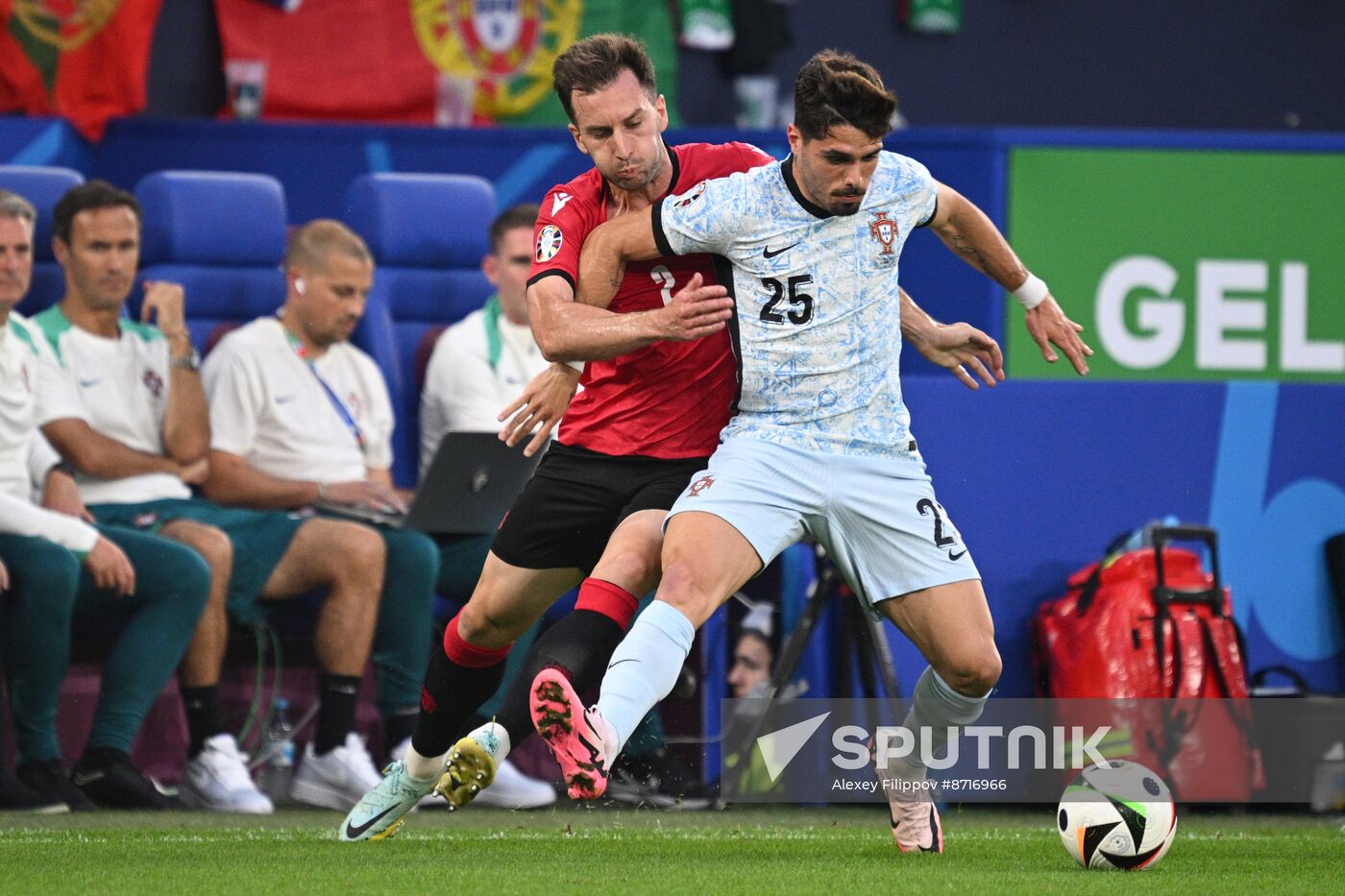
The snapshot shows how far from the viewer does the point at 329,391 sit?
7258 mm

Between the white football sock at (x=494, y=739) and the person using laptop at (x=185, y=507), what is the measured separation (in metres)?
1.89

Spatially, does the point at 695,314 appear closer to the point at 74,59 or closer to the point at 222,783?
the point at 222,783

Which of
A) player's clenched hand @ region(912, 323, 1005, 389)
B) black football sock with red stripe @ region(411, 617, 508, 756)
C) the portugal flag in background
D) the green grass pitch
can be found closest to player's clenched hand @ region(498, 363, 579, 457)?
black football sock with red stripe @ region(411, 617, 508, 756)

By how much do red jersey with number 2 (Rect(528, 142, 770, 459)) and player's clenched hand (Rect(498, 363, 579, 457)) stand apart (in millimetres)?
150

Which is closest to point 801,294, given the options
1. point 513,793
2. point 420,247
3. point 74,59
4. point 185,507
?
point 513,793

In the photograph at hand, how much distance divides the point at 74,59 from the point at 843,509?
21.2 ft

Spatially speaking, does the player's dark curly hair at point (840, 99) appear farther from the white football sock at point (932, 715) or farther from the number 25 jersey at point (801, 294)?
the white football sock at point (932, 715)

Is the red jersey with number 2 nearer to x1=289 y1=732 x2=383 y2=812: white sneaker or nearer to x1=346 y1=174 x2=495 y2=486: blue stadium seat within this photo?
x1=289 y1=732 x2=383 y2=812: white sneaker

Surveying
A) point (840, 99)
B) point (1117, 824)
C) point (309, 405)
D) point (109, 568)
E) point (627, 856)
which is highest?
point (840, 99)

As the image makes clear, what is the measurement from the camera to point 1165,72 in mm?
12789

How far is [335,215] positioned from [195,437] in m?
3.34

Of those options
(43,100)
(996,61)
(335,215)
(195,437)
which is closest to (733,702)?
(195,437)

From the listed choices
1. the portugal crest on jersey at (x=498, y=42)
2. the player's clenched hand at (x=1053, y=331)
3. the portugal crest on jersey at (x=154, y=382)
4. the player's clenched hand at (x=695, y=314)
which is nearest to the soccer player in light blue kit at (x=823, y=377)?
the player's clenched hand at (x=695, y=314)

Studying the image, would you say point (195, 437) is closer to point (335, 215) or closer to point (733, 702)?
point (733, 702)
